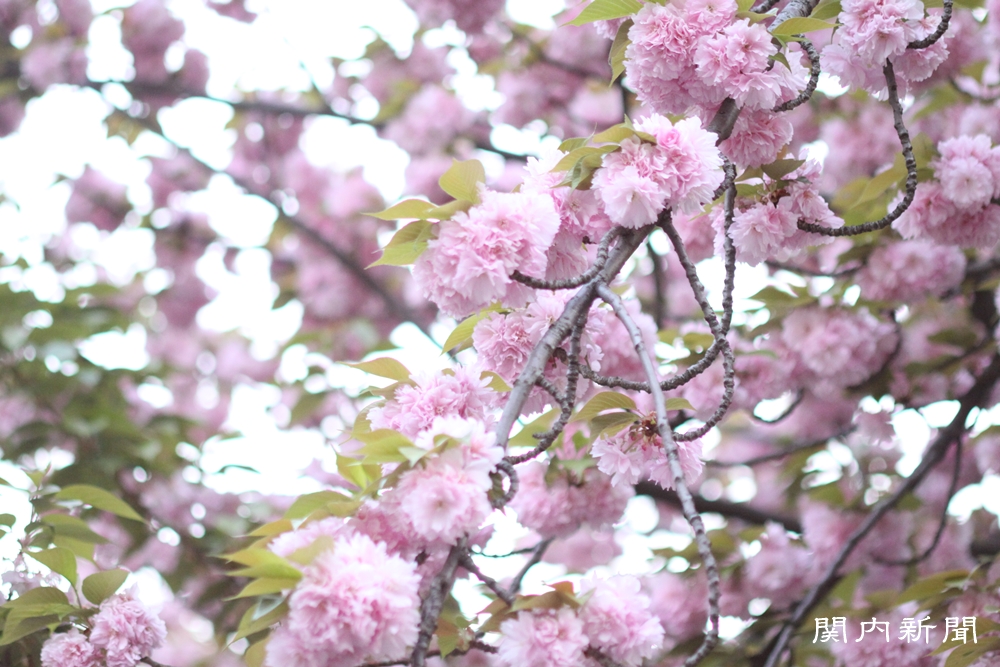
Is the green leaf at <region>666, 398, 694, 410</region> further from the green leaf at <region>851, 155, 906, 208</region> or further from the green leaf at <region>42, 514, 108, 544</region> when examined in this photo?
the green leaf at <region>42, 514, 108, 544</region>

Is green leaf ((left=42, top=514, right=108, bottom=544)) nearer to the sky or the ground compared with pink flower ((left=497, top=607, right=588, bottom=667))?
nearer to the sky

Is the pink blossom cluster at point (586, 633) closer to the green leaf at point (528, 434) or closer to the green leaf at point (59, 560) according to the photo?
the green leaf at point (528, 434)

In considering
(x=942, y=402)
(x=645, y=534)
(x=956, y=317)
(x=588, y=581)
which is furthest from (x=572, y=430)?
(x=645, y=534)

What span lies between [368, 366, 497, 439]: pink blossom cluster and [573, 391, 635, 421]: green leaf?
11 cm

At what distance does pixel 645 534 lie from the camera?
10.0ft

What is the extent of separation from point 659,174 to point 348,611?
20.9 inches

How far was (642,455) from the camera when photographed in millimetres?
972

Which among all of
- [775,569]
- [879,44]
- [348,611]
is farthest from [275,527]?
[775,569]

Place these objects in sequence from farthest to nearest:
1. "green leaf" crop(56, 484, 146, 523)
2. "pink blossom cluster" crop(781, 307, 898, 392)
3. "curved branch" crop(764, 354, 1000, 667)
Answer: "pink blossom cluster" crop(781, 307, 898, 392), "curved branch" crop(764, 354, 1000, 667), "green leaf" crop(56, 484, 146, 523)

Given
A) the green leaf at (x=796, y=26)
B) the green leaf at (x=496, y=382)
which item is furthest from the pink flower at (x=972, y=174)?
the green leaf at (x=496, y=382)

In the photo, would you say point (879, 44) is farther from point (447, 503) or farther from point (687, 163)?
point (447, 503)

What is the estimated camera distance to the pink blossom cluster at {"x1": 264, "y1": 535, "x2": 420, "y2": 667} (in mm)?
732

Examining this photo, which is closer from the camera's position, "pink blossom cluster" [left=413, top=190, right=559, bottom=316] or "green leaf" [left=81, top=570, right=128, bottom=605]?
"pink blossom cluster" [left=413, top=190, right=559, bottom=316]

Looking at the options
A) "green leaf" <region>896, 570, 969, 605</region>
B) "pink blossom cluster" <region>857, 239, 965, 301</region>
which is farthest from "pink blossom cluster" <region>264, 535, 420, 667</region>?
"pink blossom cluster" <region>857, 239, 965, 301</region>
